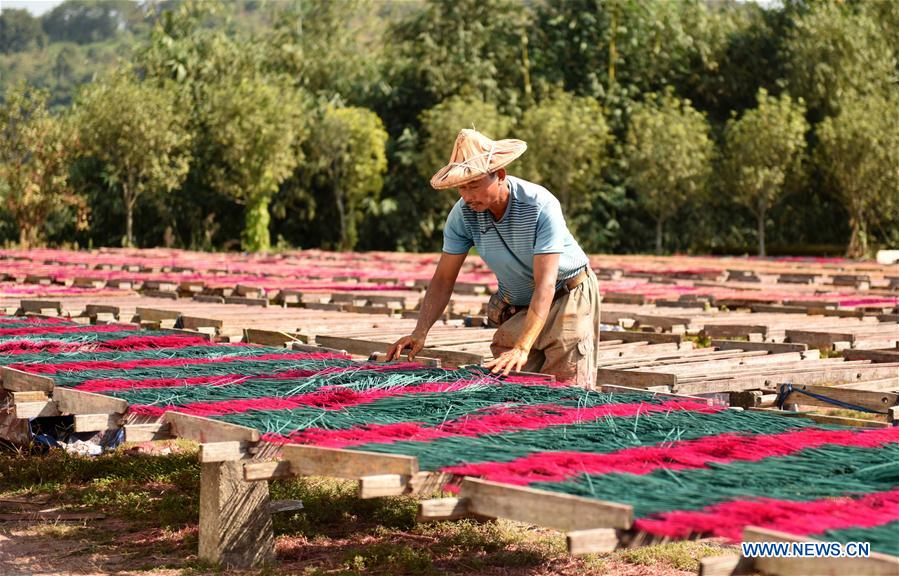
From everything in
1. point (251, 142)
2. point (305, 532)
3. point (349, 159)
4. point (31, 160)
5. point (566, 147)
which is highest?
point (251, 142)

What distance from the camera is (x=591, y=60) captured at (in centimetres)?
4262

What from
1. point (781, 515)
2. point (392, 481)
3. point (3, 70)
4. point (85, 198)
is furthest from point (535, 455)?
point (3, 70)

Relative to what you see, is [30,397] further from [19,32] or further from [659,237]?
[19,32]

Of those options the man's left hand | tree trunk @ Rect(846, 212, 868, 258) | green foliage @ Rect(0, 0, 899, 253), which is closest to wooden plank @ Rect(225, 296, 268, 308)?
the man's left hand

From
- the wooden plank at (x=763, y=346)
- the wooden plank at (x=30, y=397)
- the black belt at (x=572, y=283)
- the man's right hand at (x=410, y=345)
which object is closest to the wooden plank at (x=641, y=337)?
the wooden plank at (x=763, y=346)

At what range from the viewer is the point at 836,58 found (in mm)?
38094

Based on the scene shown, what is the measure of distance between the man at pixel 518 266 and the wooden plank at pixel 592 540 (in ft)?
8.13

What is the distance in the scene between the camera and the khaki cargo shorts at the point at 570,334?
6.25 m

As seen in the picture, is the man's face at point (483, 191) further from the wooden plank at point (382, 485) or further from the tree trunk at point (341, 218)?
the tree trunk at point (341, 218)

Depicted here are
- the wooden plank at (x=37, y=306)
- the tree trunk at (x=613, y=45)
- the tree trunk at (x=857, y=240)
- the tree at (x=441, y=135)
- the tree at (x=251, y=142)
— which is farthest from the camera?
the tree trunk at (x=613, y=45)

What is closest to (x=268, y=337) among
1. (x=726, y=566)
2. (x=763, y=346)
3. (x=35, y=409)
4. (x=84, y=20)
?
(x=35, y=409)

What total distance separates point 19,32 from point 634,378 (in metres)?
112

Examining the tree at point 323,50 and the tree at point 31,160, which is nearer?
the tree at point 31,160

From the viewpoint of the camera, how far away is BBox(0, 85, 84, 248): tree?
34.1 meters
